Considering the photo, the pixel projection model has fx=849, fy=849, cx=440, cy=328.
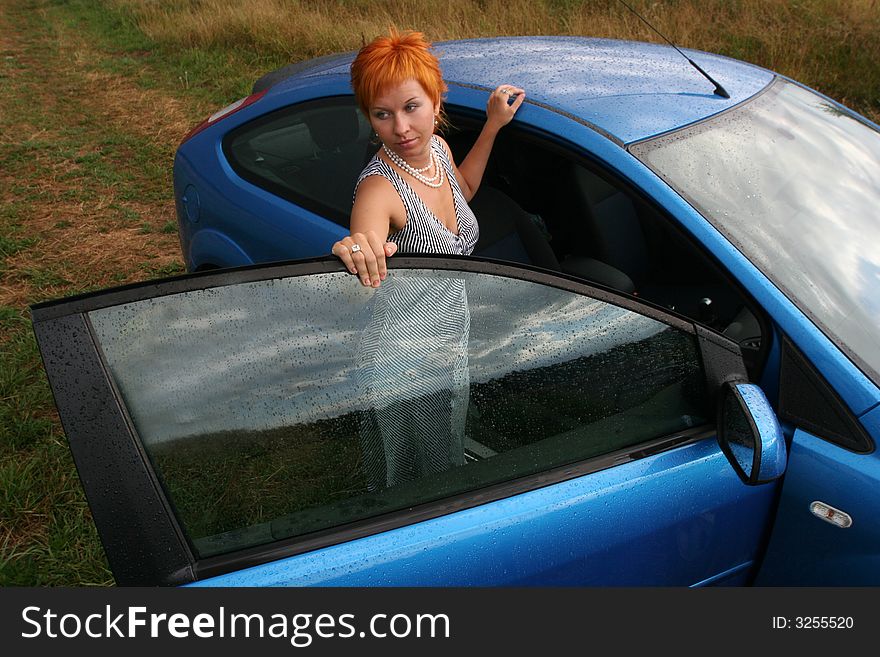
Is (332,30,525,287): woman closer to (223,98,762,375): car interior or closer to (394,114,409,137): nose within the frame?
A: (394,114,409,137): nose

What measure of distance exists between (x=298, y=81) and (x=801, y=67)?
5.61 m

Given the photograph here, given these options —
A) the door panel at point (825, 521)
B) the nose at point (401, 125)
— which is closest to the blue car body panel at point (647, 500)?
the door panel at point (825, 521)

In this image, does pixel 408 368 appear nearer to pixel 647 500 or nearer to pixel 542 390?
pixel 542 390

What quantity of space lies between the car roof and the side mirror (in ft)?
2.38

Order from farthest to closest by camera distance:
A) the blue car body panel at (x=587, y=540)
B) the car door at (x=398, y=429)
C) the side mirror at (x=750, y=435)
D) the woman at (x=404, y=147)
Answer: the woman at (x=404, y=147) < the side mirror at (x=750, y=435) < the blue car body panel at (x=587, y=540) < the car door at (x=398, y=429)

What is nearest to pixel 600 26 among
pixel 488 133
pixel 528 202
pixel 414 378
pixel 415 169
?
pixel 528 202

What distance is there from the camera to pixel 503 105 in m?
2.21

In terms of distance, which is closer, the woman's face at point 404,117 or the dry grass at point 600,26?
the woman's face at point 404,117

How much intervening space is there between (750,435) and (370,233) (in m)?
0.82

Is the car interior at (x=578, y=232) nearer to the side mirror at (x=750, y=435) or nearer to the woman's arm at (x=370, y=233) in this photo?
the woman's arm at (x=370, y=233)

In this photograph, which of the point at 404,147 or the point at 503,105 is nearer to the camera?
the point at 404,147

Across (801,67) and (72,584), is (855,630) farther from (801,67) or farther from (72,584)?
(801,67)

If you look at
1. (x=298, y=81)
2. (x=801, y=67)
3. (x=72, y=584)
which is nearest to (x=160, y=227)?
(x=298, y=81)

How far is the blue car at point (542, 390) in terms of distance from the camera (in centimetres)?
131
